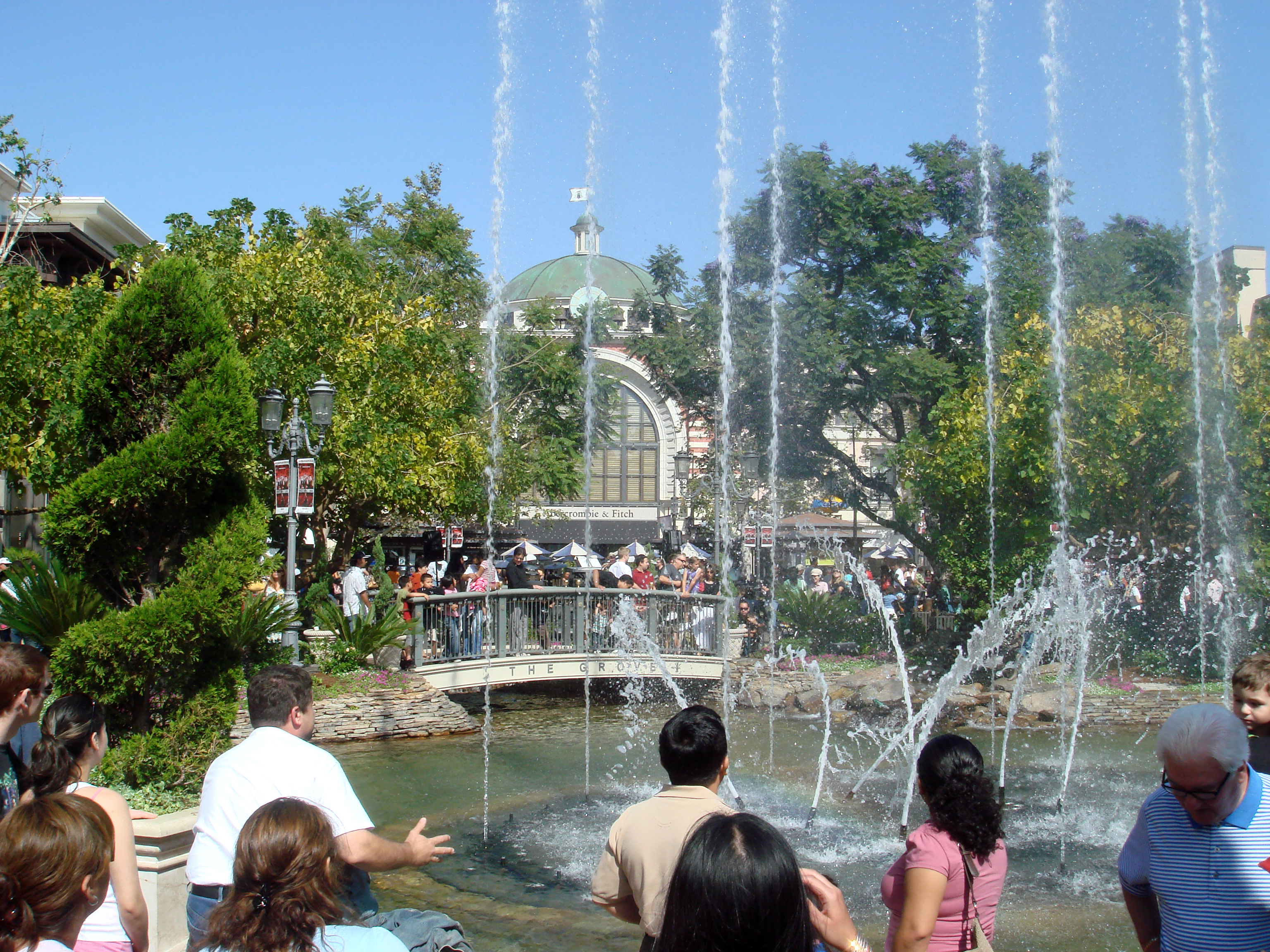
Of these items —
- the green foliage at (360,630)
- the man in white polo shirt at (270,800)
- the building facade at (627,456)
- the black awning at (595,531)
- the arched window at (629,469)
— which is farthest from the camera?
the arched window at (629,469)

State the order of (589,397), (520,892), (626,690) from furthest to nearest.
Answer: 1. (626,690)
2. (589,397)
3. (520,892)

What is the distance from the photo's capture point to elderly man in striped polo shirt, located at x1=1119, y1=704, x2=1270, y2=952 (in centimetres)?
265

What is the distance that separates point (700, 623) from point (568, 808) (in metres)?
6.83

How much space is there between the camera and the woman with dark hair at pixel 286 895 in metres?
2.04

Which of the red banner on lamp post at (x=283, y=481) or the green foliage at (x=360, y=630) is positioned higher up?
the red banner on lamp post at (x=283, y=481)

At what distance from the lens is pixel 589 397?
14641mm

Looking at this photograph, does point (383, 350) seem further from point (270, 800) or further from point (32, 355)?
point (270, 800)

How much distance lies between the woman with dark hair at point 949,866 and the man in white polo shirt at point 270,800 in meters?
1.37

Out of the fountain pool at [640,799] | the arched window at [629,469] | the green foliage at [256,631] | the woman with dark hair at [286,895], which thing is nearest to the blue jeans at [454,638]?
the fountain pool at [640,799]

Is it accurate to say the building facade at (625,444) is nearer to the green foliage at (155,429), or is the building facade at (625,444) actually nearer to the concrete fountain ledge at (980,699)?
the concrete fountain ledge at (980,699)

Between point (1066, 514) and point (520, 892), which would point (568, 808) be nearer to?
point (520, 892)

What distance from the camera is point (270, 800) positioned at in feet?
10.1

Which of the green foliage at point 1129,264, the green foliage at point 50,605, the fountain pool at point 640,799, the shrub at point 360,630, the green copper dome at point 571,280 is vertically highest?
the green copper dome at point 571,280

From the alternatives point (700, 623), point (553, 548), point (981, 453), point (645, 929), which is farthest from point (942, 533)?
point (553, 548)
